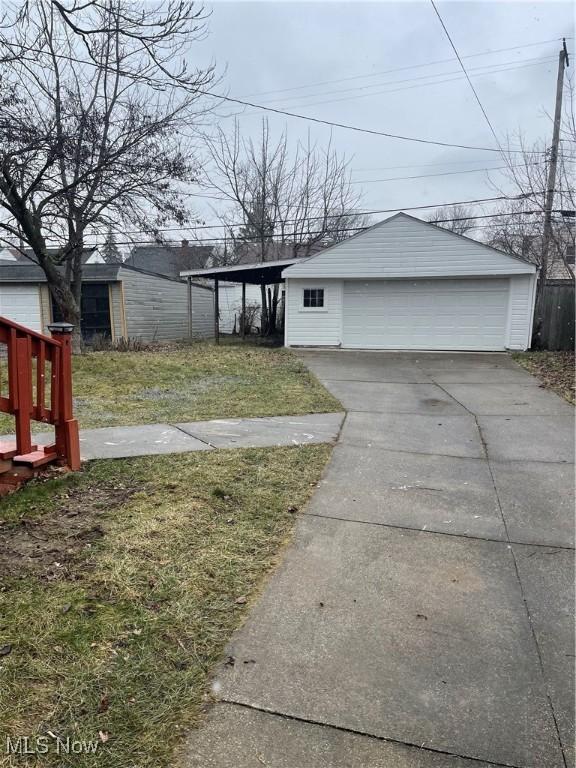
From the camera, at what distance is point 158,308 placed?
19.4m

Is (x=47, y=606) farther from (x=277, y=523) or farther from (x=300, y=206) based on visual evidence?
(x=300, y=206)

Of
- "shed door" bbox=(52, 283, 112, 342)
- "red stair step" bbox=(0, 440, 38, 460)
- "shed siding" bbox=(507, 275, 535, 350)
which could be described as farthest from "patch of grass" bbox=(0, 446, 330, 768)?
"shed door" bbox=(52, 283, 112, 342)

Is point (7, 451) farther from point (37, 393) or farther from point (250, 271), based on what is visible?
point (250, 271)

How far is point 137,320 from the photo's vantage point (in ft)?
59.0

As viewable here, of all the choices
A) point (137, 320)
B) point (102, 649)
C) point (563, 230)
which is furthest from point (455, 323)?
point (102, 649)

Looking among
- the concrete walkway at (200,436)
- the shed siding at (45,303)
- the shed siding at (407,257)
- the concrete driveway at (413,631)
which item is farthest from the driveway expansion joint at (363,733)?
the shed siding at (45,303)

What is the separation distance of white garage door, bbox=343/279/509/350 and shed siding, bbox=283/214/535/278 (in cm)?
38

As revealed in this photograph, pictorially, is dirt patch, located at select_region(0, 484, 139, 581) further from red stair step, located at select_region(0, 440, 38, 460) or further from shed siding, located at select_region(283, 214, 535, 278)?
shed siding, located at select_region(283, 214, 535, 278)

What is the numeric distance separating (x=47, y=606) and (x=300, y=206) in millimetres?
22147

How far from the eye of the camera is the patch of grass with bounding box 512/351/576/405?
820 centimetres

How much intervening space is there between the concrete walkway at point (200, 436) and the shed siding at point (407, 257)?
8.97 metres

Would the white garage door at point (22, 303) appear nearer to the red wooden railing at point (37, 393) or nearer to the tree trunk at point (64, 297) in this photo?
the tree trunk at point (64, 297)

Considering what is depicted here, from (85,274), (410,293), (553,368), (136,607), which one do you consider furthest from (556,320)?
(85,274)

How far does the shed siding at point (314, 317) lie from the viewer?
14.4 m
